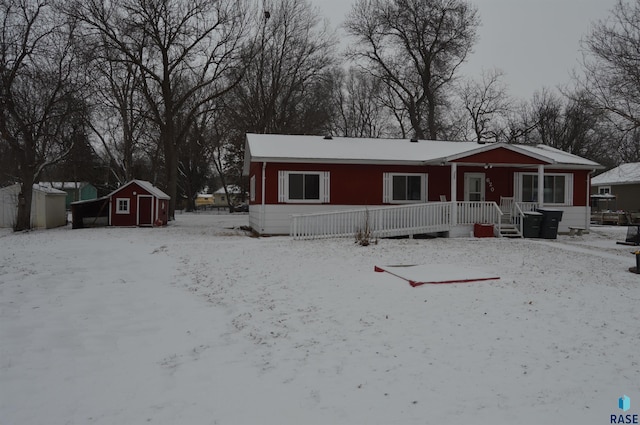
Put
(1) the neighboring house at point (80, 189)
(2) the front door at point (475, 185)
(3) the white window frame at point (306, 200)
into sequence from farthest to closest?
(1) the neighboring house at point (80, 189) → (2) the front door at point (475, 185) → (3) the white window frame at point (306, 200)

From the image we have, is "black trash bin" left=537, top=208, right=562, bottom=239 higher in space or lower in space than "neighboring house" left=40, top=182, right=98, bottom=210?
lower

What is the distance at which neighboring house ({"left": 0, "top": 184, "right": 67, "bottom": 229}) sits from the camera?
22969 millimetres

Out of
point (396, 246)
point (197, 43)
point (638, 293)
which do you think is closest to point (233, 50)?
point (197, 43)

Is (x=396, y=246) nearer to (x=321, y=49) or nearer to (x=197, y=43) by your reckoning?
(x=197, y=43)

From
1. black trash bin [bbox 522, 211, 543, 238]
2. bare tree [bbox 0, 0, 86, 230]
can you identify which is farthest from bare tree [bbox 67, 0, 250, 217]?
black trash bin [bbox 522, 211, 543, 238]

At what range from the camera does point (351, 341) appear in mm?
5535

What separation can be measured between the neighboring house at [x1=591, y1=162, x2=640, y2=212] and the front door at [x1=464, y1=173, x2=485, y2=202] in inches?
824

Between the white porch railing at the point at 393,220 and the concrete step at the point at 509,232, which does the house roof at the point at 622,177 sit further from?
the white porch railing at the point at 393,220

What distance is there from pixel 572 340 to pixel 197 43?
27624mm

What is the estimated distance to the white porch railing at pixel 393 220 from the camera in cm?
1603

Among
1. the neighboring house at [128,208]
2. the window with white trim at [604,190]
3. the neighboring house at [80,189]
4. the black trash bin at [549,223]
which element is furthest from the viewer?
the neighboring house at [80,189]

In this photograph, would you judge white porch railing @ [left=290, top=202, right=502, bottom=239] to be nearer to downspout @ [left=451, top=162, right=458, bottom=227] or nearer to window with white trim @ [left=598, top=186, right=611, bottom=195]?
downspout @ [left=451, top=162, right=458, bottom=227]

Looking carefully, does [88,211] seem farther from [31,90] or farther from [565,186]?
[565,186]

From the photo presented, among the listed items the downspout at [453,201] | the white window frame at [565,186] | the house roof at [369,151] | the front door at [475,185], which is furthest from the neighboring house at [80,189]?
the white window frame at [565,186]
